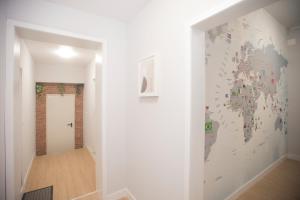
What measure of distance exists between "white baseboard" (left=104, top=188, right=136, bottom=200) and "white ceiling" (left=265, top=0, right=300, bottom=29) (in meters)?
3.55

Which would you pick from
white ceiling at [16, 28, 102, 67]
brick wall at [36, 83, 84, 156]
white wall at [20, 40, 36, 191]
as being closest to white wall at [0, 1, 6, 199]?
white ceiling at [16, 28, 102, 67]

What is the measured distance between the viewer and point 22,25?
57.3 inches

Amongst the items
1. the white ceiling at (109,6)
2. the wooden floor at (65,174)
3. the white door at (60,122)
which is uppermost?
the white ceiling at (109,6)

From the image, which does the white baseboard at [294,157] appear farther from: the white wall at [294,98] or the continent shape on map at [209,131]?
the continent shape on map at [209,131]

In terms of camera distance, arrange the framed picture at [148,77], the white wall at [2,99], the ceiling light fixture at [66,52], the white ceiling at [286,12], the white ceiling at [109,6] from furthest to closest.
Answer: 1. the ceiling light fixture at [66,52]
2. the white ceiling at [286,12]
3. the white ceiling at [109,6]
4. the framed picture at [148,77]
5. the white wall at [2,99]

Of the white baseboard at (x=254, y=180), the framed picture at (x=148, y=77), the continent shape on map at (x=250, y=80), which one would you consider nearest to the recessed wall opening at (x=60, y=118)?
the framed picture at (x=148, y=77)

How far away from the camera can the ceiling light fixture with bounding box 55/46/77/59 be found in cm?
300

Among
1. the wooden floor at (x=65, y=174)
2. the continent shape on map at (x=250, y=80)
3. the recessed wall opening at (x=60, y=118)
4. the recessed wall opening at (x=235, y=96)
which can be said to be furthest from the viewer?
the recessed wall opening at (x=60, y=118)

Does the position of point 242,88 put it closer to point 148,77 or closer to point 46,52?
point 148,77

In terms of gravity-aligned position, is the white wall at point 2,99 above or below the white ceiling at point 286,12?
below

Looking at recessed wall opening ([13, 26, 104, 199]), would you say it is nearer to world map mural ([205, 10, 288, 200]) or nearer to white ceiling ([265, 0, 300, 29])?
world map mural ([205, 10, 288, 200])

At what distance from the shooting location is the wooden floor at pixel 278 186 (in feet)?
6.76

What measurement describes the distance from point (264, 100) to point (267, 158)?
3.56ft

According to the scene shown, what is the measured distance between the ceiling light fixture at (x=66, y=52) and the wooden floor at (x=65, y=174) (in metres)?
2.54
